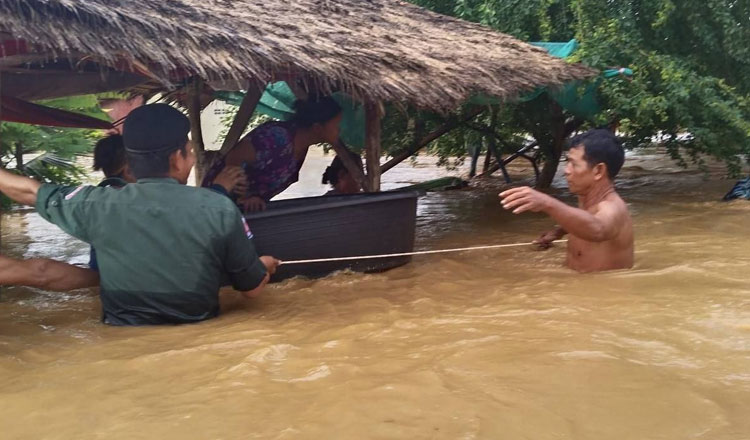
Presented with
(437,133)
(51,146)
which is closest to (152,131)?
(437,133)

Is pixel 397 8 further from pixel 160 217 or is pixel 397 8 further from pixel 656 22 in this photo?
pixel 160 217

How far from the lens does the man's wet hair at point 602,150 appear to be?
189 inches

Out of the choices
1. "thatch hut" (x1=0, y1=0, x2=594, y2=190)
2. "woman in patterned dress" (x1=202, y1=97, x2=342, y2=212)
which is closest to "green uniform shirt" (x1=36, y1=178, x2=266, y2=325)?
"thatch hut" (x1=0, y1=0, x2=594, y2=190)

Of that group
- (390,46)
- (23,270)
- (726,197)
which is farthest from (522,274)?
(726,197)

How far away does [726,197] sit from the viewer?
30.3 ft

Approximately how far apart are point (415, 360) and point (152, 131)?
179cm

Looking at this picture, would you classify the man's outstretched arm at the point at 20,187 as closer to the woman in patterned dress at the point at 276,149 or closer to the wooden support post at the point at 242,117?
the woman in patterned dress at the point at 276,149

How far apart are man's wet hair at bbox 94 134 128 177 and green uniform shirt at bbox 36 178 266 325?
1.30 m

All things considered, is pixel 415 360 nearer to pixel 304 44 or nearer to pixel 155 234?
pixel 155 234

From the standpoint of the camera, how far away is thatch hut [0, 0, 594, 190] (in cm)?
411

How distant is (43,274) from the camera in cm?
398

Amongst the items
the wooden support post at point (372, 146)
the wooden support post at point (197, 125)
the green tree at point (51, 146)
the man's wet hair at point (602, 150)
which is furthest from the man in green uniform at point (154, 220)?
the green tree at point (51, 146)

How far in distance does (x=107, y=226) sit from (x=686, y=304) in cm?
344

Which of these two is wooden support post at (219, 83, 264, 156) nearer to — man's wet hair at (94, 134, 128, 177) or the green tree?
man's wet hair at (94, 134, 128, 177)
